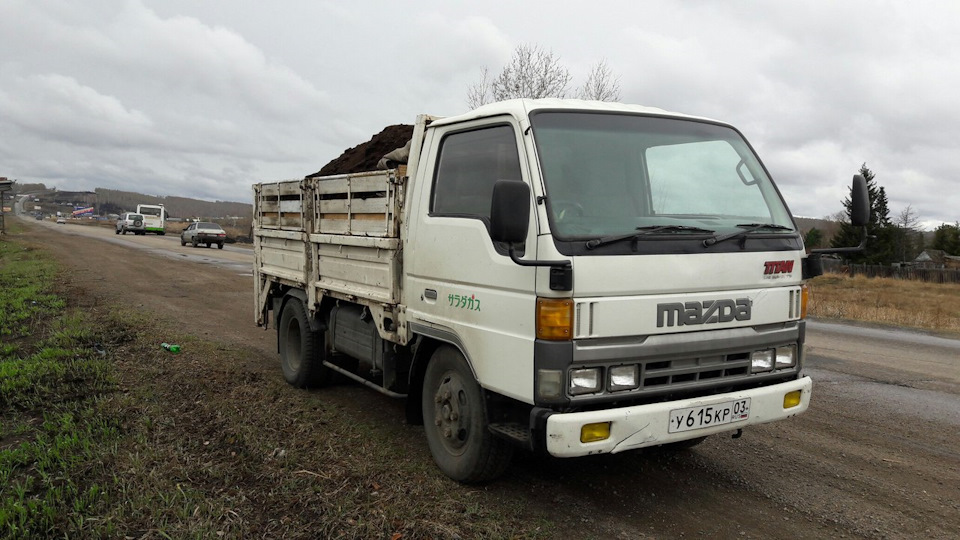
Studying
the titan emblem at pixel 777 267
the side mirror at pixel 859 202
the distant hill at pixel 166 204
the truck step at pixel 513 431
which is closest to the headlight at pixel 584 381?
the truck step at pixel 513 431

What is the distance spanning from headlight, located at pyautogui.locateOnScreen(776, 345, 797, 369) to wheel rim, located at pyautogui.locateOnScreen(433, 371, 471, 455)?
1.86m

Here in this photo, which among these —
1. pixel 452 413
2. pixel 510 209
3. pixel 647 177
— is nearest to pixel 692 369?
pixel 647 177

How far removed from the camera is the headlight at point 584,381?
3334mm

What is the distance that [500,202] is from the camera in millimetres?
3223

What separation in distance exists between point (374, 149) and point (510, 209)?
3.56m

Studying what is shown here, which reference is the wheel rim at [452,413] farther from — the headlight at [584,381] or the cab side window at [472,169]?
the cab side window at [472,169]

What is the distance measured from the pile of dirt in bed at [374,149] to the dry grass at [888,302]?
1052cm

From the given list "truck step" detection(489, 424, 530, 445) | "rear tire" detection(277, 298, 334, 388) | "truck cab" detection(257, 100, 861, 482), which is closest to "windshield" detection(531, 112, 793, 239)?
"truck cab" detection(257, 100, 861, 482)

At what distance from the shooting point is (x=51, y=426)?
484 cm

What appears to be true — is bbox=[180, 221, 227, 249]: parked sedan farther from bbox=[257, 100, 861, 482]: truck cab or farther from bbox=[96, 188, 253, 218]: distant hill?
bbox=[96, 188, 253, 218]: distant hill

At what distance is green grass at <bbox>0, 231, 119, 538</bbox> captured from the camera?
3.49m

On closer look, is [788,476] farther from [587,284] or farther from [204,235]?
[204,235]

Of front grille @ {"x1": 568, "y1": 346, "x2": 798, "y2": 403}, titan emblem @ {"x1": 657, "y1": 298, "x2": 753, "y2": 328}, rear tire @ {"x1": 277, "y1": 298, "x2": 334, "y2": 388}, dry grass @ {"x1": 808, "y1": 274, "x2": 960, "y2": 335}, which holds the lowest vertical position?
dry grass @ {"x1": 808, "y1": 274, "x2": 960, "y2": 335}

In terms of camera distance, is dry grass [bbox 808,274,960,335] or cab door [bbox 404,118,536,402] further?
dry grass [bbox 808,274,960,335]
